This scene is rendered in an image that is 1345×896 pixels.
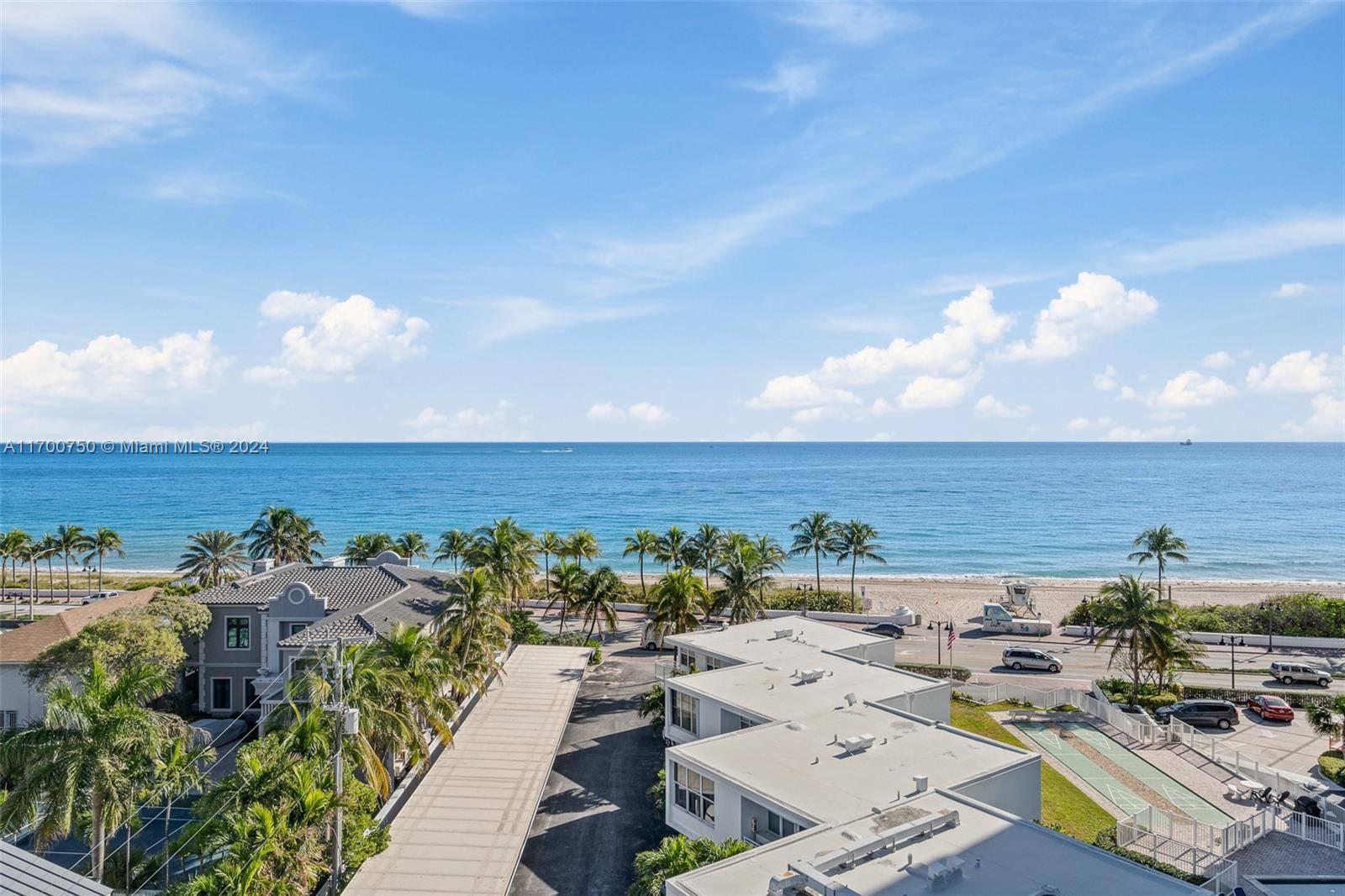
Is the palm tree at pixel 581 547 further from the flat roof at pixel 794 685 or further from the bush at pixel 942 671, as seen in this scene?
the flat roof at pixel 794 685

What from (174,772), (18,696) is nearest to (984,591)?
(174,772)

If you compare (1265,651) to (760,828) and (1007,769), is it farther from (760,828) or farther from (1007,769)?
(760,828)

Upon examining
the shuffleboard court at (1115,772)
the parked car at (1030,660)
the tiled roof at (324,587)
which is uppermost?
the tiled roof at (324,587)

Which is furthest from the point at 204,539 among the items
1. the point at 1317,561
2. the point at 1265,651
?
the point at 1317,561

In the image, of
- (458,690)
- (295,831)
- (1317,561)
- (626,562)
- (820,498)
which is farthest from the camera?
(820,498)

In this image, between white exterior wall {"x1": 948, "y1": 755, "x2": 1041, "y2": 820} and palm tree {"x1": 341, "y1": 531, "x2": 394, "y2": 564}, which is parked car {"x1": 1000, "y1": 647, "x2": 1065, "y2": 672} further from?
palm tree {"x1": 341, "y1": 531, "x2": 394, "y2": 564}

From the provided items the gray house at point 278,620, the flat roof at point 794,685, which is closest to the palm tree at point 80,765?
the gray house at point 278,620
